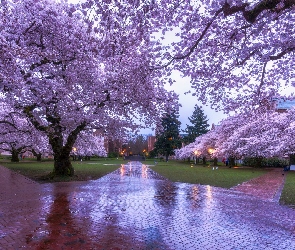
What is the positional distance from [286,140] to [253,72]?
9.49 meters

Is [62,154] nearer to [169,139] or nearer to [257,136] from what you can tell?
[257,136]

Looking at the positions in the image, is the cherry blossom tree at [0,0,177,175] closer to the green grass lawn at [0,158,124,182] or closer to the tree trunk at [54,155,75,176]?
the tree trunk at [54,155,75,176]

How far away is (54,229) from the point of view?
6.38 meters

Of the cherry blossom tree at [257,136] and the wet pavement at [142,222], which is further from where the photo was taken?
the cherry blossom tree at [257,136]

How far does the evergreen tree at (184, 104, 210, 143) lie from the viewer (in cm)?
5734

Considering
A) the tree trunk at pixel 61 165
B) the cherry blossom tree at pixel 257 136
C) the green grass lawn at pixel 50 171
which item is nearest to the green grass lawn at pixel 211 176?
the cherry blossom tree at pixel 257 136

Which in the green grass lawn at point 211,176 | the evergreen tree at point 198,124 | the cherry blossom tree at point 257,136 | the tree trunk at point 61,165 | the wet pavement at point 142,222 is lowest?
the wet pavement at point 142,222

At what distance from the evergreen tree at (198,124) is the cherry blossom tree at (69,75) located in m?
39.7

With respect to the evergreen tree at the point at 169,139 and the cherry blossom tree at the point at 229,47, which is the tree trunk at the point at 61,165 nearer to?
the cherry blossom tree at the point at 229,47

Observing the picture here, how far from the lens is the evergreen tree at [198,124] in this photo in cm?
5734

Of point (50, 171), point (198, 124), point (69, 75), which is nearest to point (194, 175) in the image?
point (50, 171)

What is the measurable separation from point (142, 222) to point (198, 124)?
2024 inches

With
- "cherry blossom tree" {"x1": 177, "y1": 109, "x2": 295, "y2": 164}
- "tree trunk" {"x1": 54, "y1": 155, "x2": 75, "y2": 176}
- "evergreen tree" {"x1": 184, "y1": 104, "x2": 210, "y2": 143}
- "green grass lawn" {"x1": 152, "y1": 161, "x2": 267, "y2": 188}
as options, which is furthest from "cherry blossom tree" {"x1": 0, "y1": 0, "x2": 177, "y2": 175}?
"evergreen tree" {"x1": 184, "y1": 104, "x2": 210, "y2": 143}

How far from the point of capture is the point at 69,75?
14406 mm
